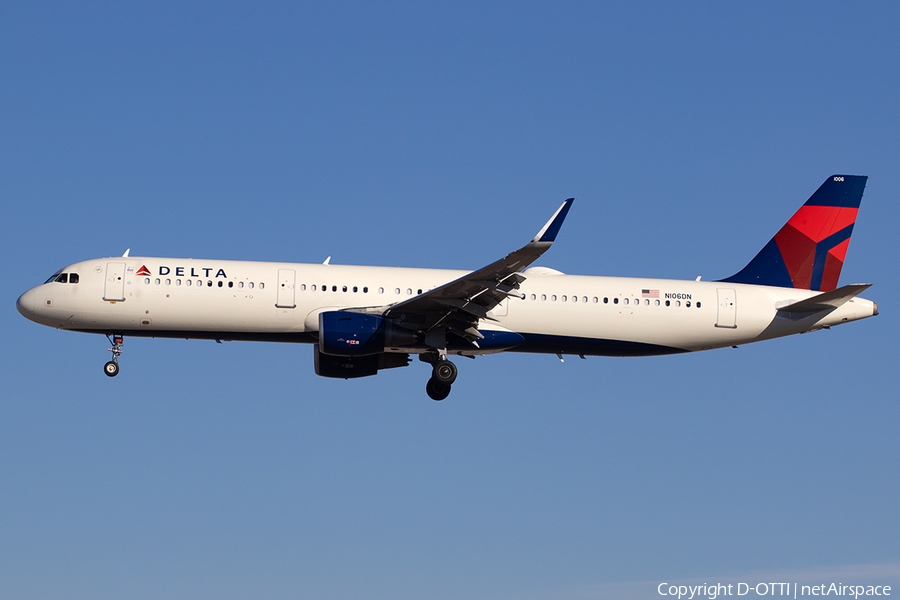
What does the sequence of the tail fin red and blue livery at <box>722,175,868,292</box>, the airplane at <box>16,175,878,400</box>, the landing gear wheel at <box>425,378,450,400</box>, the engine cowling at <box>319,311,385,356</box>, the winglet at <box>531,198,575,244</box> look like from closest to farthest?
the winglet at <box>531,198,575,244</box> < the engine cowling at <box>319,311,385,356</box> < the airplane at <box>16,175,878,400</box> < the landing gear wheel at <box>425,378,450,400</box> < the tail fin red and blue livery at <box>722,175,868,292</box>

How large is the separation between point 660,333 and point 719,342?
2.39 m

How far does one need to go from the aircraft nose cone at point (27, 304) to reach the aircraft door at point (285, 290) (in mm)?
8177

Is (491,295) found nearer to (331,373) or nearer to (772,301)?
(331,373)

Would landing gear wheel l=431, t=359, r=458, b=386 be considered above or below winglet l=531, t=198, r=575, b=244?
below

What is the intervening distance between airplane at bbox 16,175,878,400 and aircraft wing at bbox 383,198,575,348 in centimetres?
6

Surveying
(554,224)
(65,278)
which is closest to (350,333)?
(554,224)

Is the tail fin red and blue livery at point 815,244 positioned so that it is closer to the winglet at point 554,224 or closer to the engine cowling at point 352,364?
the winglet at point 554,224

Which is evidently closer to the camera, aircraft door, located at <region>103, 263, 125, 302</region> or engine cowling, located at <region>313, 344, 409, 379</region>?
aircraft door, located at <region>103, 263, 125, 302</region>

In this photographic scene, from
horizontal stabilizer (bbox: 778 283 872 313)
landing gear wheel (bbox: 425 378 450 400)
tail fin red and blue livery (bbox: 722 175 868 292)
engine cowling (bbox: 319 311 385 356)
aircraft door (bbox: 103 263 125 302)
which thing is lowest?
landing gear wheel (bbox: 425 378 450 400)

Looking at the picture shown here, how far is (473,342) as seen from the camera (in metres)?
34.6

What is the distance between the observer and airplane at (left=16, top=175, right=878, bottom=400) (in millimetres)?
33688

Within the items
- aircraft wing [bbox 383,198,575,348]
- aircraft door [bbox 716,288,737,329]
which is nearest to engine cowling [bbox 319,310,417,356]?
aircraft wing [bbox 383,198,575,348]

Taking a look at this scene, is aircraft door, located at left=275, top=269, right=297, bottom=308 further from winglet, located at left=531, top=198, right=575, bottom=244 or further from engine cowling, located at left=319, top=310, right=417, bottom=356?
winglet, located at left=531, top=198, right=575, bottom=244

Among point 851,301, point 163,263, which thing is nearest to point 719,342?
point 851,301
